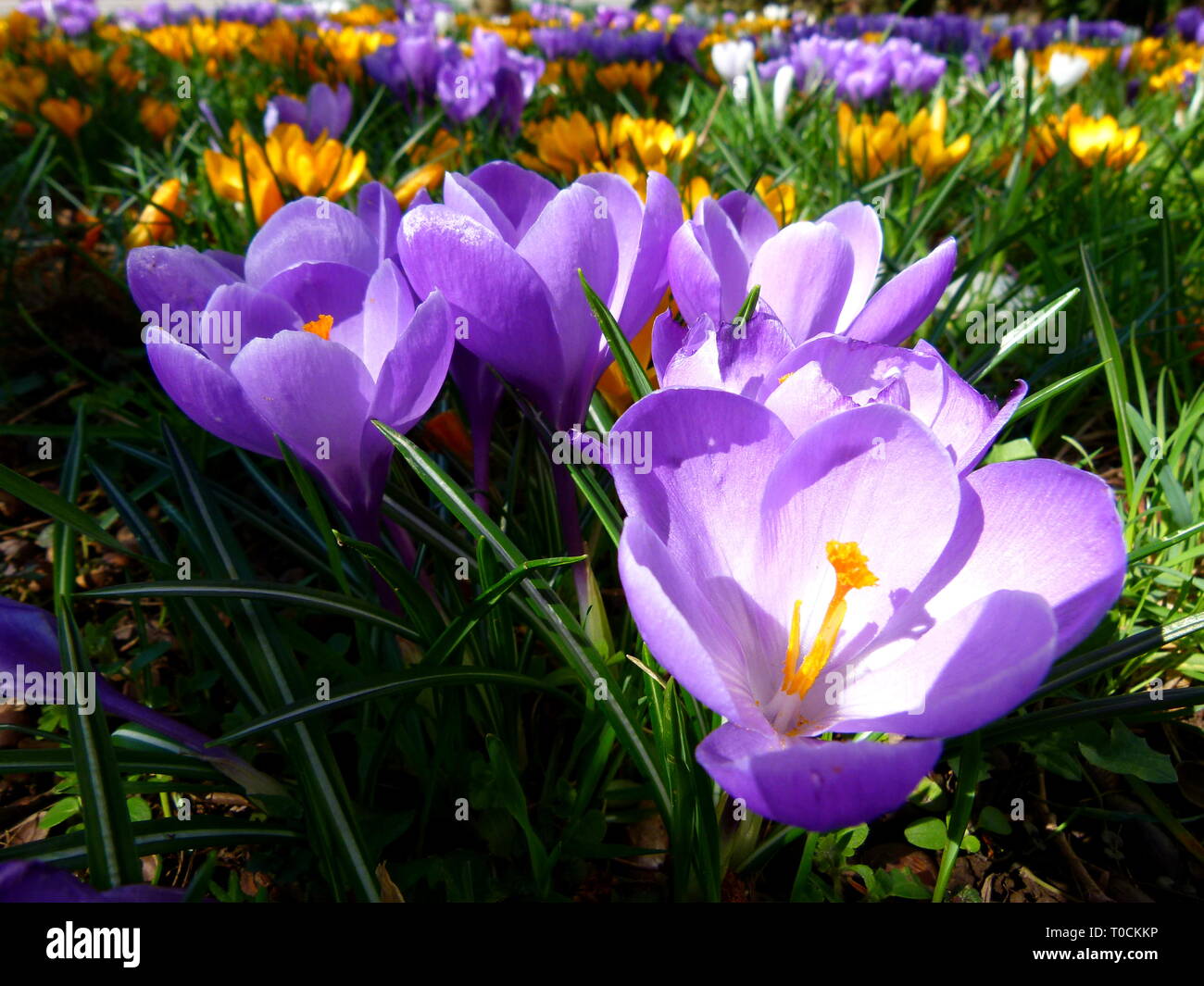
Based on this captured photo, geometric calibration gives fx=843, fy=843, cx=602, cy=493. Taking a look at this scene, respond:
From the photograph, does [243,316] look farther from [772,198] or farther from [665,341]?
[772,198]

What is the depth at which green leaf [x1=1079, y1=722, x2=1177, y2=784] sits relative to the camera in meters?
1.03

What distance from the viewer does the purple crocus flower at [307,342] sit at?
79 cm

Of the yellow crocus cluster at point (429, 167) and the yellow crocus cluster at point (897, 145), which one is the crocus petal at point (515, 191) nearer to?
the yellow crocus cluster at point (429, 167)

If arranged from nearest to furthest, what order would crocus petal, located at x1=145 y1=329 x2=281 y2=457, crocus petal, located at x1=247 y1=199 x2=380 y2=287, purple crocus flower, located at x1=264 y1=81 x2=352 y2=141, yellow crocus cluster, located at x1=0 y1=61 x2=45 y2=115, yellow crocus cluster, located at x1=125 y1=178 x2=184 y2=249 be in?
1. crocus petal, located at x1=145 y1=329 x2=281 y2=457
2. crocus petal, located at x1=247 y1=199 x2=380 y2=287
3. yellow crocus cluster, located at x1=125 y1=178 x2=184 y2=249
4. purple crocus flower, located at x1=264 y1=81 x2=352 y2=141
5. yellow crocus cluster, located at x1=0 y1=61 x2=45 y2=115

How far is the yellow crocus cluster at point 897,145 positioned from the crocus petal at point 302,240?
5.85ft

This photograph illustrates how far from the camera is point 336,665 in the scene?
1018mm

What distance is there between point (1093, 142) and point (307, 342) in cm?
260

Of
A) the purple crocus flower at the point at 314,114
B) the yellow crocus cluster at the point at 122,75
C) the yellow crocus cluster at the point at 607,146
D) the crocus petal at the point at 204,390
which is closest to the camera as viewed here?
the crocus petal at the point at 204,390

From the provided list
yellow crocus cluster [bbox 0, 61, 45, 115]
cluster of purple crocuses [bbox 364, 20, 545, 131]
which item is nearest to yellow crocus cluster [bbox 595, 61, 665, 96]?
cluster of purple crocuses [bbox 364, 20, 545, 131]

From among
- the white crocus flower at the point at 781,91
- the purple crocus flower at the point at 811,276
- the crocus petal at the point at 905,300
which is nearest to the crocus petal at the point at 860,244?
the purple crocus flower at the point at 811,276

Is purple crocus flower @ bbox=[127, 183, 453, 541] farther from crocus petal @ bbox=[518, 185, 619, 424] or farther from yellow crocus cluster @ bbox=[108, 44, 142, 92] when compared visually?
yellow crocus cluster @ bbox=[108, 44, 142, 92]

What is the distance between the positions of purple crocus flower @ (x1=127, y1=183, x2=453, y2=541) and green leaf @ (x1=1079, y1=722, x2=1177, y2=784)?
0.91m

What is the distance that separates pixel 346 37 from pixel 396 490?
4159 millimetres
